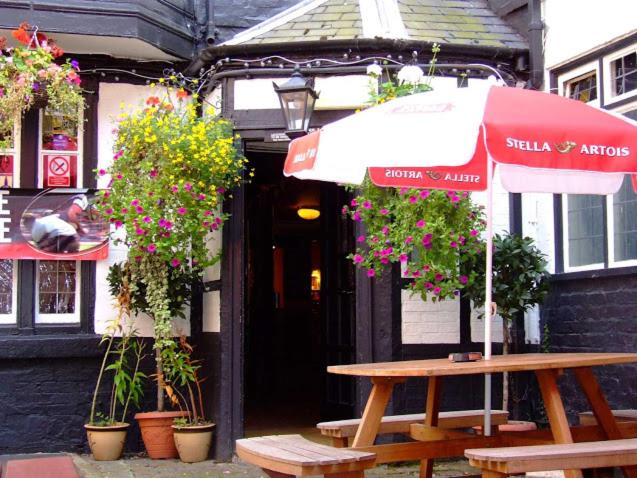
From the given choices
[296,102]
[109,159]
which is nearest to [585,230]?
[296,102]

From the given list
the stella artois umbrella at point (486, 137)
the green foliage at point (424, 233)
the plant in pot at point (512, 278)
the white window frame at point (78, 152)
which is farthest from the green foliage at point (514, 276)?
the white window frame at point (78, 152)

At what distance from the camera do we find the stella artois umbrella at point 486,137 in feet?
15.3

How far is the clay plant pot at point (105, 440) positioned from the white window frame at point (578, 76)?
4690mm

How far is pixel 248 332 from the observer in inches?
473

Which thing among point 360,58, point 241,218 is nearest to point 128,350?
point 241,218

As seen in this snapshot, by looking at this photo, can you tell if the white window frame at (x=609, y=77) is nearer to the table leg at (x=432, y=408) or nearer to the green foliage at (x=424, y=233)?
the green foliage at (x=424, y=233)

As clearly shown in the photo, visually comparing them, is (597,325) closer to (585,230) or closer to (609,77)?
(585,230)

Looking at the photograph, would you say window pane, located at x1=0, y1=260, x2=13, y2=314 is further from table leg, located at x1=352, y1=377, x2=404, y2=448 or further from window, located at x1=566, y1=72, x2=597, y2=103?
window, located at x1=566, y1=72, x2=597, y2=103

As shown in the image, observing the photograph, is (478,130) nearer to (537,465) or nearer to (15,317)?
(537,465)

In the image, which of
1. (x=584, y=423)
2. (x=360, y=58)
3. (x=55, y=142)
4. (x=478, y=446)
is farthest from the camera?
(x=55, y=142)

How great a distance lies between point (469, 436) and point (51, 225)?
4435 mm

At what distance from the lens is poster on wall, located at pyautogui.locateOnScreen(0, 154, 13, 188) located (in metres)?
8.36

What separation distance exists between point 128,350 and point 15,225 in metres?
1.47

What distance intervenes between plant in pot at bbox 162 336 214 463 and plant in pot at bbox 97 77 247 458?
0.11 meters
